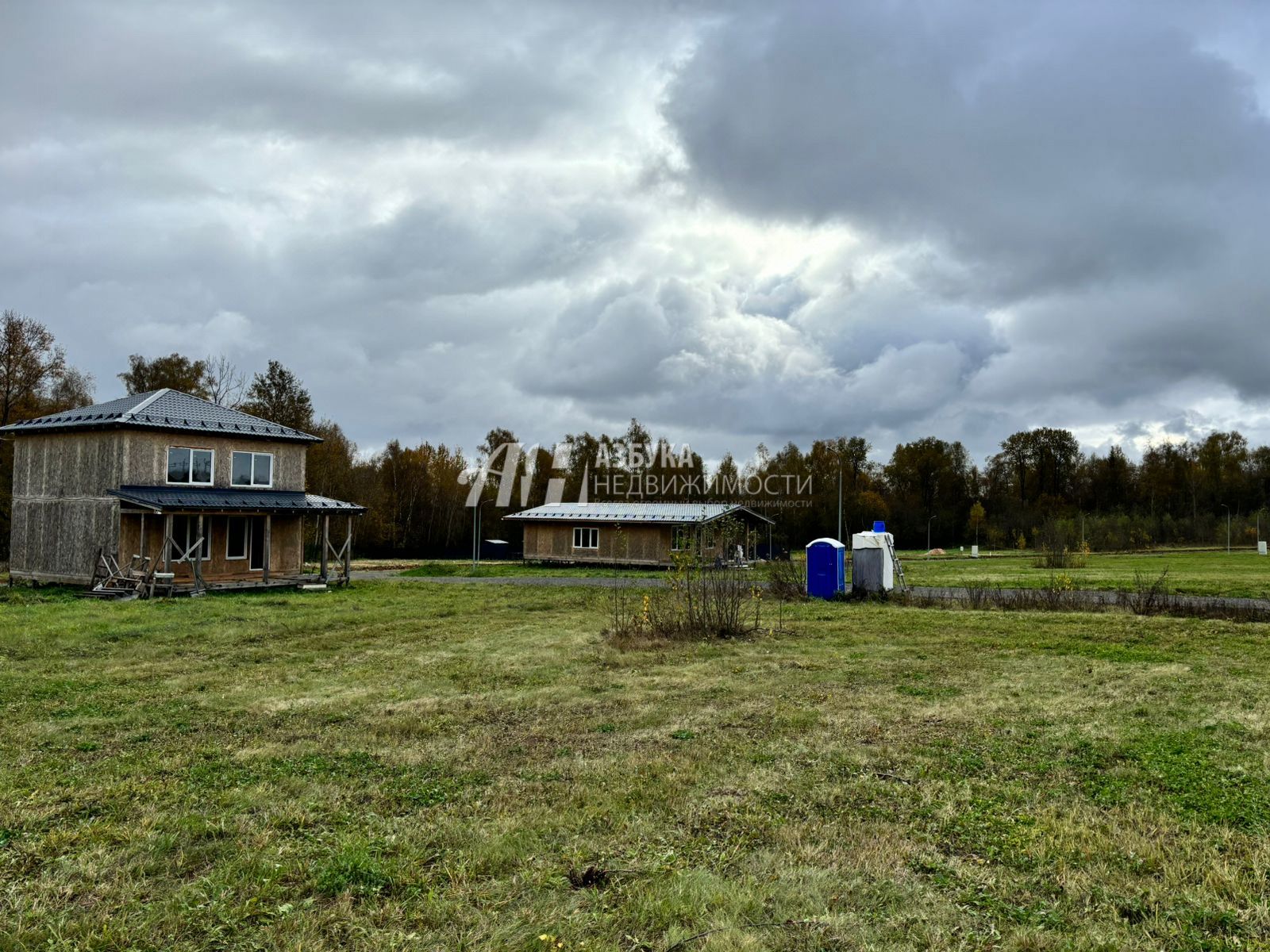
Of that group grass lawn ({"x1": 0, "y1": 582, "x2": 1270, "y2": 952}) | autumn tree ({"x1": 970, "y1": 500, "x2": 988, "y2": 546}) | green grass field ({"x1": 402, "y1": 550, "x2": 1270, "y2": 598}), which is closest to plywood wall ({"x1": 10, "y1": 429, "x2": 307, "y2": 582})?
green grass field ({"x1": 402, "y1": 550, "x2": 1270, "y2": 598})

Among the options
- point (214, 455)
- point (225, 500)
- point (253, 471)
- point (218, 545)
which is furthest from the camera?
point (253, 471)

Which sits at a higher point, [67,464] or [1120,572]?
[67,464]

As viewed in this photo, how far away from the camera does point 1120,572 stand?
3266cm

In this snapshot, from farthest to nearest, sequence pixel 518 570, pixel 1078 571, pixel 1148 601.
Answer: pixel 518 570 < pixel 1078 571 < pixel 1148 601

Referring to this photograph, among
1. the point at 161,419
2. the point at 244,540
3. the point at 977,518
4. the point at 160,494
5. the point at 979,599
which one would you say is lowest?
the point at 979,599

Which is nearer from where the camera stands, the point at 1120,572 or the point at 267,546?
the point at 267,546

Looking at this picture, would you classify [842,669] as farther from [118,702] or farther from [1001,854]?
[118,702]

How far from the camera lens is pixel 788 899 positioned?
4051 millimetres

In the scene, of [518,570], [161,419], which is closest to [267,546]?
[161,419]

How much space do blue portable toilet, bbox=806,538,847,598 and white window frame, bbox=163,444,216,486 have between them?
1872 cm

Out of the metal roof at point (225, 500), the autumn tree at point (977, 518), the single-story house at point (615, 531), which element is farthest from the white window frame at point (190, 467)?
the autumn tree at point (977, 518)

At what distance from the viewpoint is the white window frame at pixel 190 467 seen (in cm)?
2495

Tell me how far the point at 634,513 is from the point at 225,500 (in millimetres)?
→ 19691

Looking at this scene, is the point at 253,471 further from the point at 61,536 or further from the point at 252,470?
the point at 61,536
